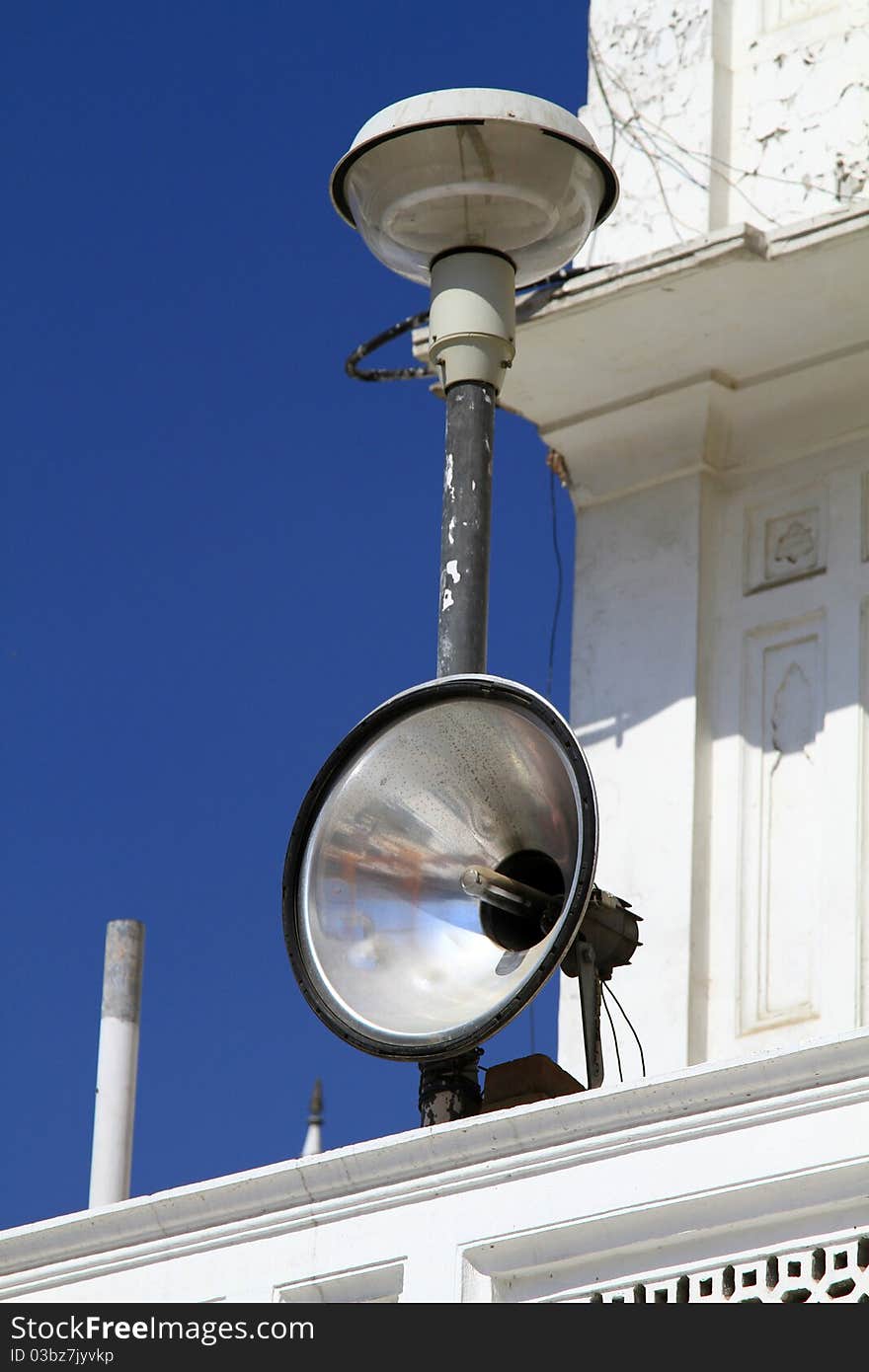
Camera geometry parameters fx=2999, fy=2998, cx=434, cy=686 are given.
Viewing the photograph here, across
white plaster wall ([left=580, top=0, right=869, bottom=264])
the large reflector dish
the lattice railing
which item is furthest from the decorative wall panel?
the lattice railing

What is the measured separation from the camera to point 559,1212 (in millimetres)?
5340

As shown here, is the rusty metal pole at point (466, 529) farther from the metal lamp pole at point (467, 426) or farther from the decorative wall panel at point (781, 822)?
the decorative wall panel at point (781, 822)

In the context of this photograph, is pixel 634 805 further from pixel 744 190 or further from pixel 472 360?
pixel 472 360

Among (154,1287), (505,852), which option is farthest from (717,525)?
(154,1287)

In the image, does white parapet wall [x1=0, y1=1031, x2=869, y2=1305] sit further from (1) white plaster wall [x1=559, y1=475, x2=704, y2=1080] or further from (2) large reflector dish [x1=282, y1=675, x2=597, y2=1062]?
(1) white plaster wall [x1=559, y1=475, x2=704, y2=1080]

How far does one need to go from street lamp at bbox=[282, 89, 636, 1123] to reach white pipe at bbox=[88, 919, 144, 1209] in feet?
4.95

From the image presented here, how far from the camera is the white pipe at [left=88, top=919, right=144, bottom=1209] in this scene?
26.0ft

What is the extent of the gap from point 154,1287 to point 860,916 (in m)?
4.89

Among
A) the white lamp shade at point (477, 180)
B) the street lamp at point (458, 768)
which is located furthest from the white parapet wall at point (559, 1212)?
the white lamp shade at point (477, 180)

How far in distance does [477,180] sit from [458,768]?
5.16 feet

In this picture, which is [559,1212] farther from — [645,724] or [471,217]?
[645,724]

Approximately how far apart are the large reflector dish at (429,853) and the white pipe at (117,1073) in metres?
1.50

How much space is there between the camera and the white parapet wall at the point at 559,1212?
5059 mm

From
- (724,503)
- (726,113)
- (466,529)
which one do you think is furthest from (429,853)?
(726,113)
